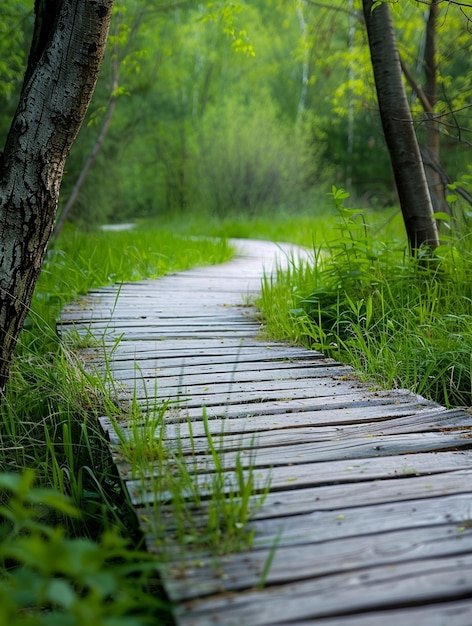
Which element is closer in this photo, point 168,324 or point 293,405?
point 293,405

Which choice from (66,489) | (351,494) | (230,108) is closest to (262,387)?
(66,489)

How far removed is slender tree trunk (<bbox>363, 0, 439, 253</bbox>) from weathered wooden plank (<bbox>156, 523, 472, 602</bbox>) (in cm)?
249

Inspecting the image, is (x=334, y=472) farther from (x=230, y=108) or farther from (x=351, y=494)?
(x=230, y=108)

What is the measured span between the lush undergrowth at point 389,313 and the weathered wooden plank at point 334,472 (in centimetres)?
84

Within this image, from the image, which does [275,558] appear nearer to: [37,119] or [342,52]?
[37,119]

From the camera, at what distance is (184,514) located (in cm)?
161

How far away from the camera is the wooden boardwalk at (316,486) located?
128 centimetres

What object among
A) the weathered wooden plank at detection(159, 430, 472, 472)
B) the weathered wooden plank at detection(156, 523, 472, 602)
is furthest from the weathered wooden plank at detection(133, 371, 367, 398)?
the weathered wooden plank at detection(156, 523, 472, 602)

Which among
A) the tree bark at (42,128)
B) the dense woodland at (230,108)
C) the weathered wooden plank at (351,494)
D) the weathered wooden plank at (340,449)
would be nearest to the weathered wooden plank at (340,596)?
the weathered wooden plank at (351,494)

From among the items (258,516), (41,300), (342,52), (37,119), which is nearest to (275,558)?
(258,516)

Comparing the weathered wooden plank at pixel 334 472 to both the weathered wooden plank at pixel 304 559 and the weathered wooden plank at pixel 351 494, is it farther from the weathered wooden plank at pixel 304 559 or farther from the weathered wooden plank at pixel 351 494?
the weathered wooden plank at pixel 304 559

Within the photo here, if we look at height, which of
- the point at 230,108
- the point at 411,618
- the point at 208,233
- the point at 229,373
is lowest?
the point at 411,618

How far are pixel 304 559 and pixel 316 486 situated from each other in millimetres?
373

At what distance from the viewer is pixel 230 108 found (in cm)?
1455
